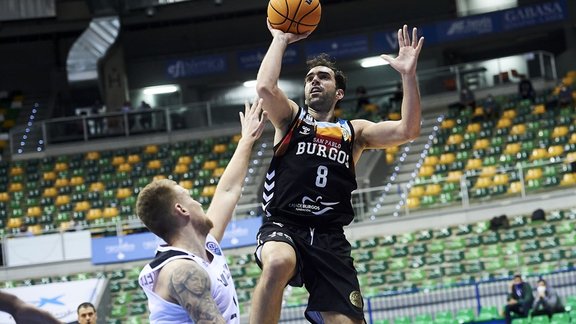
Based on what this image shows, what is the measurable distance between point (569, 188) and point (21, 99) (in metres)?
19.8

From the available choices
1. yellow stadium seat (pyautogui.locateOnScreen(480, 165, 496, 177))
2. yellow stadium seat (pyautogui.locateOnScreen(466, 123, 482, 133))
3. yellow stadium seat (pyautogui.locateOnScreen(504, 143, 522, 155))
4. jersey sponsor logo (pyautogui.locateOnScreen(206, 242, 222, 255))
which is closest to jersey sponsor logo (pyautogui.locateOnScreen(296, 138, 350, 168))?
jersey sponsor logo (pyautogui.locateOnScreen(206, 242, 222, 255))

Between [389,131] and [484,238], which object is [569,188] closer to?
[484,238]

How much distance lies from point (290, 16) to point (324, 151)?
951mm

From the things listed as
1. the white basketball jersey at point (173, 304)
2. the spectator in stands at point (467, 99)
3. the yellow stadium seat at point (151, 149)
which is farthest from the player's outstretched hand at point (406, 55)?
the yellow stadium seat at point (151, 149)

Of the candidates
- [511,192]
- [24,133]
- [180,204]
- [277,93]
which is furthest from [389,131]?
[24,133]

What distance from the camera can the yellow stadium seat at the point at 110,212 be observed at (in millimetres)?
28094

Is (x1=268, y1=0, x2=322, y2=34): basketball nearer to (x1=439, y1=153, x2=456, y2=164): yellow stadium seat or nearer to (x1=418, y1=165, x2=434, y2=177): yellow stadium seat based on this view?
(x1=418, y1=165, x2=434, y2=177): yellow stadium seat

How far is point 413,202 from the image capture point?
84.6ft

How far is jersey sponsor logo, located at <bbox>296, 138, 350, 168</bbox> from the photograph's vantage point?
23.3 feet

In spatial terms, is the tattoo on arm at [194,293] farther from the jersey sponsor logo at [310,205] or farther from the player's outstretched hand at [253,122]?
the jersey sponsor logo at [310,205]

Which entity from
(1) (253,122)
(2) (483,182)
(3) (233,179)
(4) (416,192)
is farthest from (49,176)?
(3) (233,179)

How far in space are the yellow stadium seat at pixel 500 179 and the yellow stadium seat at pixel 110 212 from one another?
958cm

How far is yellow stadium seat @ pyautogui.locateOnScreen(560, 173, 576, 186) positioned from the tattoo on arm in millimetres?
21086

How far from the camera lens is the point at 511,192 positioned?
993 inches
